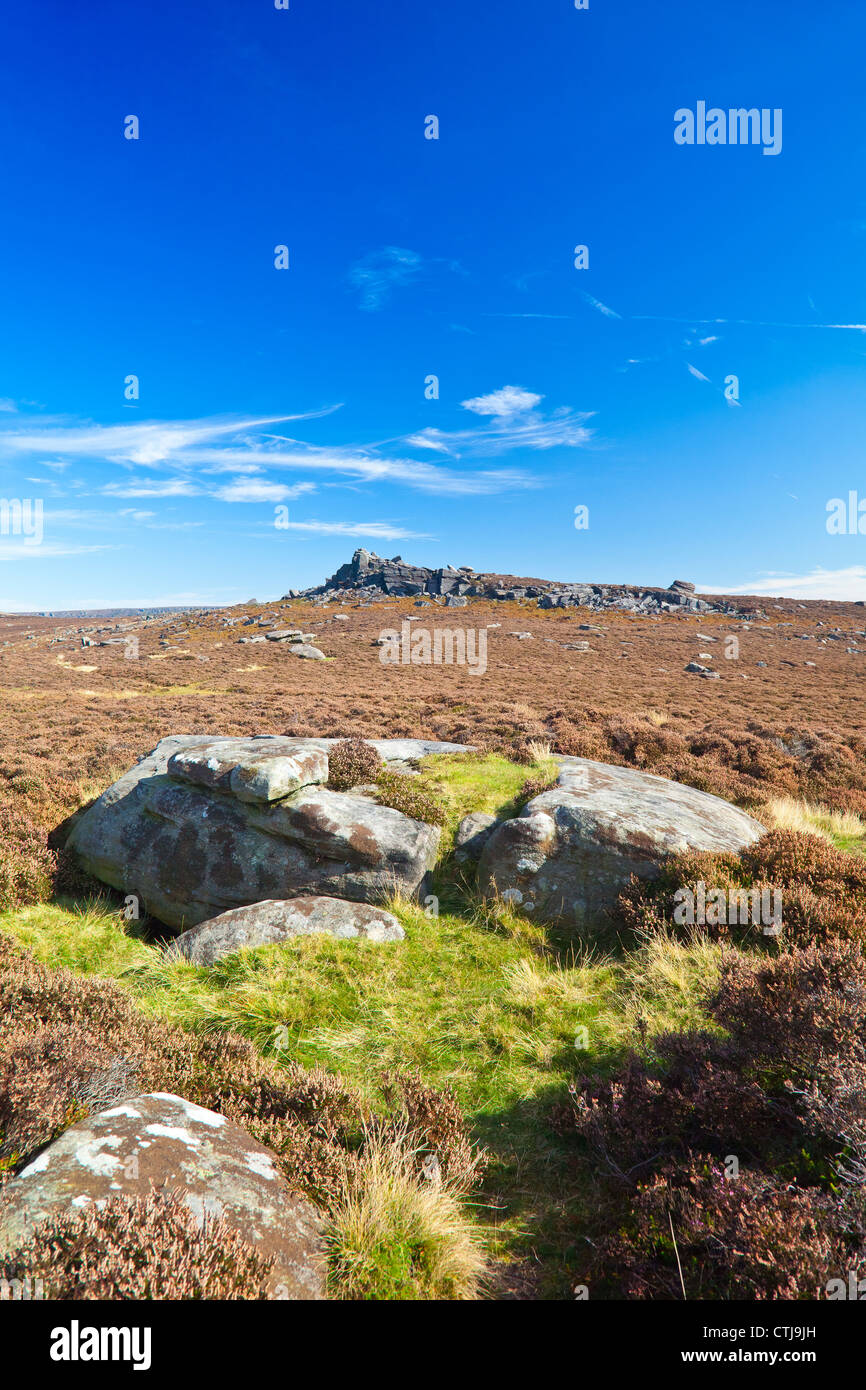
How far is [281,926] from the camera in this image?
299 inches

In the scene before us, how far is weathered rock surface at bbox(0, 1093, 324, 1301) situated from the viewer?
9.77 ft

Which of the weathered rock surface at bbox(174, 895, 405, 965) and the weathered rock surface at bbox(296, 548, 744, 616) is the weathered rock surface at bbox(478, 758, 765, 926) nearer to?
the weathered rock surface at bbox(174, 895, 405, 965)

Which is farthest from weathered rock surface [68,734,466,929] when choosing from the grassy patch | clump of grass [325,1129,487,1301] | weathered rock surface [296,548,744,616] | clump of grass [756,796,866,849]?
weathered rock surface [296,548,744,616]

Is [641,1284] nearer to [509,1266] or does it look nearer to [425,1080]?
[509,1266]

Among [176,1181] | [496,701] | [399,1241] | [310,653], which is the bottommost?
[399,1241]

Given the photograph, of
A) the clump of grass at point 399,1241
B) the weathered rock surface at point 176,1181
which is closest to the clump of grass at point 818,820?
the clump of grass at point 399,1241

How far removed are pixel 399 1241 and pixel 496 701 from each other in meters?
Answer: 22.6

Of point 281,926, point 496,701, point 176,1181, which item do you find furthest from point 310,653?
point 176,1181

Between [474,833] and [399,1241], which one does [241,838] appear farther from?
[399,1241]

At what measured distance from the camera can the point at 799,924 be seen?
6750mm

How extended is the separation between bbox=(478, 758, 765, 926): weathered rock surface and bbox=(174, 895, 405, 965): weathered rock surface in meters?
1.91
